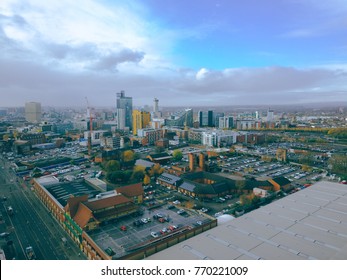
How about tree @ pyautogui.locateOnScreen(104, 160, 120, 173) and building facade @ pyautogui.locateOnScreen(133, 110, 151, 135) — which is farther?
building facade @ pyautogui.locateOnScreen(133, 110, 151, 135)

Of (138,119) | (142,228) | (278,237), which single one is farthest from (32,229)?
(138,119)

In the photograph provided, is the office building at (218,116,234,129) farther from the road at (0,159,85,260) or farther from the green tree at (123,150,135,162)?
the road at (0,159,85,260)

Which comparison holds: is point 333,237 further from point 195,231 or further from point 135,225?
point 135,225

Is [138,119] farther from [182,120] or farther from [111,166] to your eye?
[111,166]

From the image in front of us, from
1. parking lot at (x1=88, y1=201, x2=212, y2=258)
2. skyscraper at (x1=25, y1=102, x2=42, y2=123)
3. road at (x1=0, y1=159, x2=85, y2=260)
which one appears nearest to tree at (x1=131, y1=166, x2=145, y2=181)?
parking lot at (x1=88, y1=201, x2=212, y2=258)

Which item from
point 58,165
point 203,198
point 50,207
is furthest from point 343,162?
point 58,165

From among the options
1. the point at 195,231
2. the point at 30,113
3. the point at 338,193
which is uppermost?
the point at 30,113
